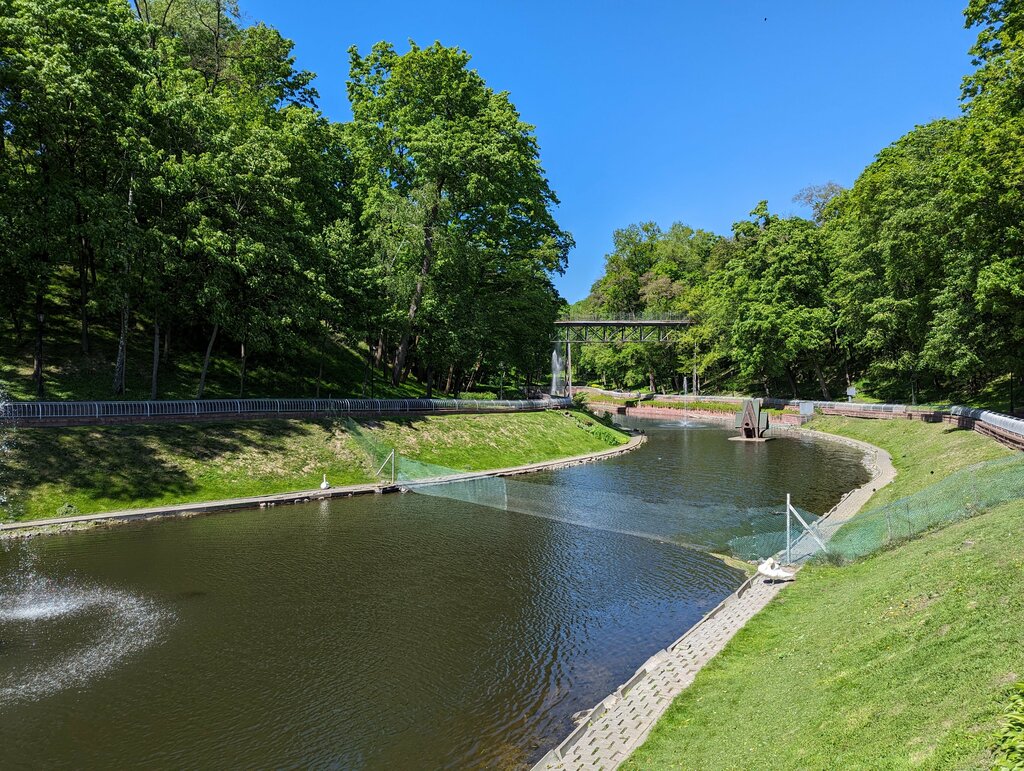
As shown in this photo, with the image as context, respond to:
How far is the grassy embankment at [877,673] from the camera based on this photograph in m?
8.21

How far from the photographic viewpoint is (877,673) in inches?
414

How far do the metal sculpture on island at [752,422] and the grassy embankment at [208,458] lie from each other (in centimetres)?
3131

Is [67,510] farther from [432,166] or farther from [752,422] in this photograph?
[752,422]

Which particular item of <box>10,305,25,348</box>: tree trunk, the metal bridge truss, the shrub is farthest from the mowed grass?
<box>10,305,25,348</box>: tree trunk

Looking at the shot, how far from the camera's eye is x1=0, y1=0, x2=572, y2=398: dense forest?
31.0m

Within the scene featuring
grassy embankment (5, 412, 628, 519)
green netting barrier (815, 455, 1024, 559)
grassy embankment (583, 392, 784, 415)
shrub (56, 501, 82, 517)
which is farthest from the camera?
grassy embankment (583, 392, 784, 415)

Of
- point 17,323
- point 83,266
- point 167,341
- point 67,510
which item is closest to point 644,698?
point 67,510

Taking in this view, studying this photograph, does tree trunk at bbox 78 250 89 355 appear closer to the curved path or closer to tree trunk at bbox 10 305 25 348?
tree trunk at bbox 10 305 25 348

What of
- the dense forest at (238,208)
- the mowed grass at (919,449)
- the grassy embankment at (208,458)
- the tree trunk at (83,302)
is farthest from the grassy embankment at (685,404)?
the tree trunk at (83,302)

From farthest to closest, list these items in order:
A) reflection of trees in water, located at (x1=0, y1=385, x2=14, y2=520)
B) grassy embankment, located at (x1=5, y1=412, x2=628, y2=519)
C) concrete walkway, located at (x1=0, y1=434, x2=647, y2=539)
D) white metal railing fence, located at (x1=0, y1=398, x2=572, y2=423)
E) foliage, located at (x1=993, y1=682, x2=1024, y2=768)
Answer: white metal railing fence, located at (x1=0, y1=398, x2=572, y2=423)
grassy embankment, located at (x1=5, y1=412, x2=628, y2=519)
reflection of trees in water, located at (x1=0, y1=385, x2=14, y2=520)
concrete walkway, located at (x1=0, y1=434, x2=647, y2=539)
foliage, located at (x1=993, y1=682, x2=1024, y2=768)

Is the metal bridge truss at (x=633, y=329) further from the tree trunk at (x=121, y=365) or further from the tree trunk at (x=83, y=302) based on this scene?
the tree trunk at (x=121, y=365)

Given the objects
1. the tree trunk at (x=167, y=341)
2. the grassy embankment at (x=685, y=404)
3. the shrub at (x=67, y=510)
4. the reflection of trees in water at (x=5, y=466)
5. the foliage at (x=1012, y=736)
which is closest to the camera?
the foliage at (x=1012, y=736)

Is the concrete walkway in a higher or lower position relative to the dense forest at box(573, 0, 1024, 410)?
lower

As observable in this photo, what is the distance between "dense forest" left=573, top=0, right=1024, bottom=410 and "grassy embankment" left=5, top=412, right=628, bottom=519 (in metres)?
33.0
